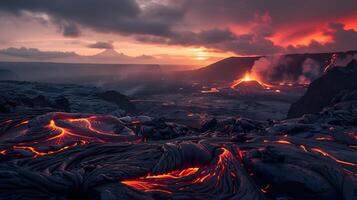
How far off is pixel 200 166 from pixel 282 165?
12.8ft

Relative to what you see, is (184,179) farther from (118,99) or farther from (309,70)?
(309,70)

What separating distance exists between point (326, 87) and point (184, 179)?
→ 4929 centimetres

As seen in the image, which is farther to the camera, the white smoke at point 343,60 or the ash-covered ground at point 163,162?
the white smoke at point 343,60

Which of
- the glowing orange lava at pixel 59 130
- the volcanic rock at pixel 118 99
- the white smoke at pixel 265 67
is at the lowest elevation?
the volcanic rock at pixel 118 99

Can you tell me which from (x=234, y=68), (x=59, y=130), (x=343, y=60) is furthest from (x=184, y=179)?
(x=234, y=68)

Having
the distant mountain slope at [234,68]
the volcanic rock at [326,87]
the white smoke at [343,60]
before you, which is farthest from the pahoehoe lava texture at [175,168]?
the distant mountain slope at [234,68]

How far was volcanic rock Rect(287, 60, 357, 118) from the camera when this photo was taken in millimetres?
51719

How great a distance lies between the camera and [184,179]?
12.9 m

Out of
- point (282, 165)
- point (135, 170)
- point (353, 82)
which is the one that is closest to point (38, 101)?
point (135, 170)

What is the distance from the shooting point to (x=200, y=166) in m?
14.4

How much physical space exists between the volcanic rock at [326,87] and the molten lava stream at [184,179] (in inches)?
1661

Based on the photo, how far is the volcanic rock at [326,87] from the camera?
170 feet

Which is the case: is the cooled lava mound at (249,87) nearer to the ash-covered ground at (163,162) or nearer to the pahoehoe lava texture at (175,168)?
the ash-covered ground at (163,162)

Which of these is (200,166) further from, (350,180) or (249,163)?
(350,180)
